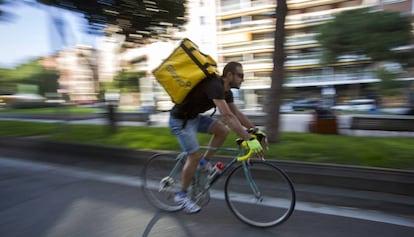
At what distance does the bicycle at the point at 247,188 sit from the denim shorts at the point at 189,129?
26 cm

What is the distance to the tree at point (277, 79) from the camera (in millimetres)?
7203

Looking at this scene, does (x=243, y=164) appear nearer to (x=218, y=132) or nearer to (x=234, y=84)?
(x=218, y=132)

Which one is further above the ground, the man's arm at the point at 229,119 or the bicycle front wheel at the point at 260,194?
the man's arm at the point at 229,119

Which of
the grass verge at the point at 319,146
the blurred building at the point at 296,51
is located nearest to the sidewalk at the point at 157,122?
the grass verge at the point at 319,146

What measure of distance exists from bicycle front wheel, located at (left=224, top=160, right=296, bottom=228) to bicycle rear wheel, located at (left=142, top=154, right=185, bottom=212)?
712 millimetres

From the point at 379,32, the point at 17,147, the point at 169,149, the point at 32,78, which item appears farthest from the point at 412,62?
the point at 32,78

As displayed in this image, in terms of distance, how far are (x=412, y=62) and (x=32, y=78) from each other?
140ft

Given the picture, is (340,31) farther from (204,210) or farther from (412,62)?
(204,210)

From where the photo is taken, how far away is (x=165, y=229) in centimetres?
395

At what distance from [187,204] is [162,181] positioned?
562 mm

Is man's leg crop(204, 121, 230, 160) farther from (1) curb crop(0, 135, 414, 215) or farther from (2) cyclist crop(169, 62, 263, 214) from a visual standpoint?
(1) curb crop(0, 135, 414, 215)

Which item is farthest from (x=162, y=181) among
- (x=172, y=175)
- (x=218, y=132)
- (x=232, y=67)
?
(x=232, y=67)

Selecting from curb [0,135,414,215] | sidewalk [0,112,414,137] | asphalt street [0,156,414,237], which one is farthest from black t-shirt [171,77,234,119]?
sidewalk [0,112,414,137]

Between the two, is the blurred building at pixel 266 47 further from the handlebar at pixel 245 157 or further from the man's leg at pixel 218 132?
the handlebar at pixel 245 157
